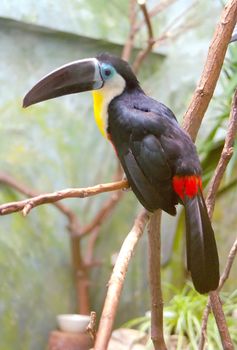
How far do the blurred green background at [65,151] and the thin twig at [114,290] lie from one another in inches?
47.2

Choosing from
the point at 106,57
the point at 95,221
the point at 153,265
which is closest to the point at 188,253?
the point at 153,265

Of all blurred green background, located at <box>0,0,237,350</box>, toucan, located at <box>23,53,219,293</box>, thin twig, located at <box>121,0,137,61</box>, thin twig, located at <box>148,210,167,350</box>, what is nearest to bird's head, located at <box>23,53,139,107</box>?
toucan, located at <box>23,53,219,293</box>

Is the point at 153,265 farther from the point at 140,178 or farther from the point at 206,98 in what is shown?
the point at 206,98

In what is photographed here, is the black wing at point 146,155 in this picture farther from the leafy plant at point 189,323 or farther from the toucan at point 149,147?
the leafy plant at point 189,323

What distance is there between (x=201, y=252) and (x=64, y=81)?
430 mm

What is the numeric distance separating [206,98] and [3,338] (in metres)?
1.49

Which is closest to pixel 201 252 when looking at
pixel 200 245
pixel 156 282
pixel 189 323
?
pixel 200 245

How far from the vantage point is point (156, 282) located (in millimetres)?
1025

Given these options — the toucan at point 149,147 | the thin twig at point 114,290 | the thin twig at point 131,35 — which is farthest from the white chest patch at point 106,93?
the thin twig at point 131,35

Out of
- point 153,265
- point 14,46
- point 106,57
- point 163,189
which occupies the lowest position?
point 153,265

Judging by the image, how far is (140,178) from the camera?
1.02 meters

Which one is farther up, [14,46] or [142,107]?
[14,46]

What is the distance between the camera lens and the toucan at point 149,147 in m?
0.91

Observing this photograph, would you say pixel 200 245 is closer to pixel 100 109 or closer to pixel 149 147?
pixel 149 147
